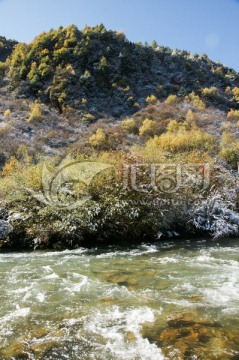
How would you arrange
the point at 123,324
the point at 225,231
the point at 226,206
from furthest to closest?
1. the point at 226,206
2. the point at 225,231
3. the point at 123,324

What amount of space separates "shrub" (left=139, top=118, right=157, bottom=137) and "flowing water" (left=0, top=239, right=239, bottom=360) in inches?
983

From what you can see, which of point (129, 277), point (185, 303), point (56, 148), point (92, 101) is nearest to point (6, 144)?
point (56, 148)

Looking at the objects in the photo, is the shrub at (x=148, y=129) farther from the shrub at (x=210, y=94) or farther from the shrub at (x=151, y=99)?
the shrub at (x=210, y=94)

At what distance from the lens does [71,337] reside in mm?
5340

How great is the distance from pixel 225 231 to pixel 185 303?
7540 millimetres

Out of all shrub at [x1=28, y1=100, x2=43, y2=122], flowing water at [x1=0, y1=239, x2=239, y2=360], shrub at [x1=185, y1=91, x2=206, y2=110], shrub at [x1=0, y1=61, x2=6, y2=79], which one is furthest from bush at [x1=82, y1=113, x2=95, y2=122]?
flowing water at [x1=0, y1=239, x2=239, y2=360]

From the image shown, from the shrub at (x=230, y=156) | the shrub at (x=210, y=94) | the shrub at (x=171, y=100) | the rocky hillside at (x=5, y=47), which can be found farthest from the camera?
the rocky hillside at (x=5, y=47)

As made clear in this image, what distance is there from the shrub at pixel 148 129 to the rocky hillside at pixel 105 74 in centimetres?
830

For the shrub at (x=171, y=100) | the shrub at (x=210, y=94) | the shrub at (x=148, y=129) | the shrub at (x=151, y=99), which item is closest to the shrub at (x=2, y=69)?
the shrub at (x=151, y=99)

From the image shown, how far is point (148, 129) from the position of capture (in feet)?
116

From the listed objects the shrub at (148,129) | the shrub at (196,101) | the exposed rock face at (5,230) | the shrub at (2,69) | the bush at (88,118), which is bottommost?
the exposed rock face at (5,230)

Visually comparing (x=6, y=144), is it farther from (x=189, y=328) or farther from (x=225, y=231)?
(x=189, y=328)

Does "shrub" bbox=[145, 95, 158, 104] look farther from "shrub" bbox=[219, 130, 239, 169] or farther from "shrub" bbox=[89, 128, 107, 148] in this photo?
"shrub" bbox=[219, 130, 239, 169]

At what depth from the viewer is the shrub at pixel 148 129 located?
34969 millimetres
